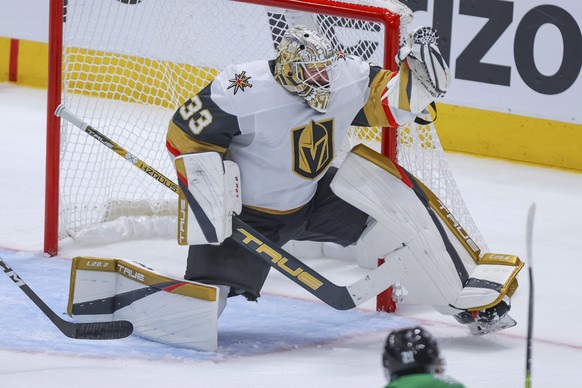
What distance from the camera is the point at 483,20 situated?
246 inches

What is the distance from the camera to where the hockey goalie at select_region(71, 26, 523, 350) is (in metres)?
3.96

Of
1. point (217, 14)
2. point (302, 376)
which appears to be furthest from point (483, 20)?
point (302, 376)

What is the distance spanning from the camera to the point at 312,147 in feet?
13.4

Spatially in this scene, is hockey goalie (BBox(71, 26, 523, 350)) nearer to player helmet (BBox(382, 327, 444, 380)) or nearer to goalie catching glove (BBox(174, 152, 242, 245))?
goalie catching glove (BBox(174, 152, 242, 245))

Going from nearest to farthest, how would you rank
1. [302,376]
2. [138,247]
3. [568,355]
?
[302,376] → [568,355] → [138,247]

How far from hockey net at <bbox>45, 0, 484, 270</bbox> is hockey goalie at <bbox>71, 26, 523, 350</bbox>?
1.38 feet

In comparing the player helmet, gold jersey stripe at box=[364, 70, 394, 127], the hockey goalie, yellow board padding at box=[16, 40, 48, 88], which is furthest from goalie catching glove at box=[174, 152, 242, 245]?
yellow board padding at box=[16, 40, 48, 88]

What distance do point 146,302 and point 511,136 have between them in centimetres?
283

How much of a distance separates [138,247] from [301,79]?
1.54 m

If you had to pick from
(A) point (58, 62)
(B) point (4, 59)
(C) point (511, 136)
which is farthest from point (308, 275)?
(B) point (4, 59)

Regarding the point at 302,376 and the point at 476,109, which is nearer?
the point at 302,376

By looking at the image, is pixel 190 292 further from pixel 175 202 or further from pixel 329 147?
pixel 175 202

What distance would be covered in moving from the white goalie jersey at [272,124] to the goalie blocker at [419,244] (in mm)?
127

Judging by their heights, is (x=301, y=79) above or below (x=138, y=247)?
above
